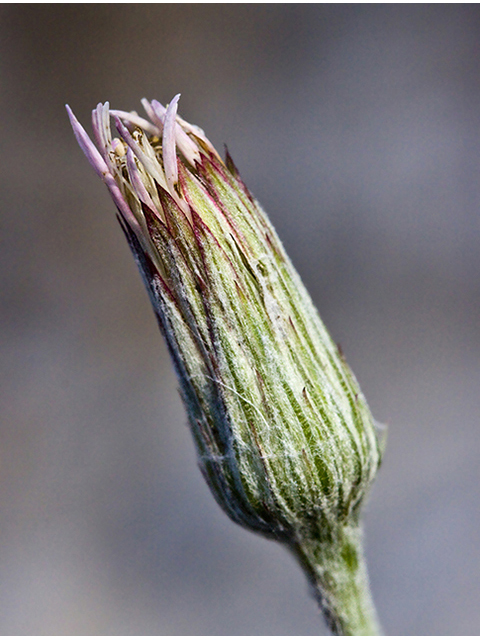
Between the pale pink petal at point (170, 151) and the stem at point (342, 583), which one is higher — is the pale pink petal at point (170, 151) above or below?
above

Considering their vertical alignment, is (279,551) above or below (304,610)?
above

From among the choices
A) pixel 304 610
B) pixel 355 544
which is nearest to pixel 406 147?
pixel 304 610

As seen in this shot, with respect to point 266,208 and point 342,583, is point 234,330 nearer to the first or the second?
point 342,583

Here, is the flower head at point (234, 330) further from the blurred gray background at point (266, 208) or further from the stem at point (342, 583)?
the blurred gray background at point (266, 208)

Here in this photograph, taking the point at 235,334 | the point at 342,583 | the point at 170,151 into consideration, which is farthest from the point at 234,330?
the point at 342,583

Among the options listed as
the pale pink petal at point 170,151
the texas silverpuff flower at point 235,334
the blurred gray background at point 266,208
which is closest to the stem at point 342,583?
the texas silverpuff flower at point 235,334

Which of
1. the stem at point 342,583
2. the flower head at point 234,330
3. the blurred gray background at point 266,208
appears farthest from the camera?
the blurred gray background at point 266,208

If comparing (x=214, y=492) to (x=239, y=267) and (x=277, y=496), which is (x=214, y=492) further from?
(x=239, y=267)
